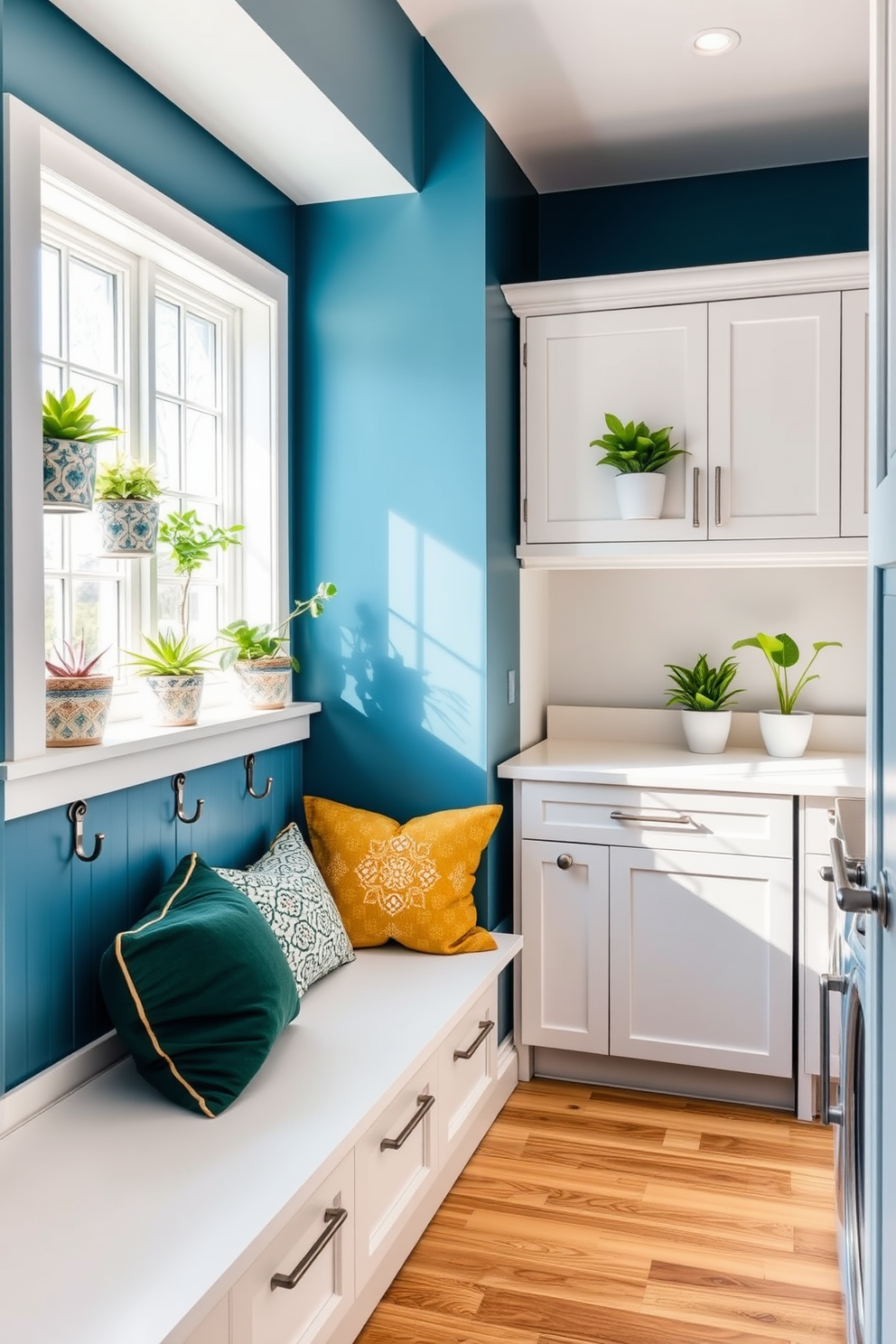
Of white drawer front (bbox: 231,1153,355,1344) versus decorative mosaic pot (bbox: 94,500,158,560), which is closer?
white drawer front (bbox: 231,1153,355,1344)

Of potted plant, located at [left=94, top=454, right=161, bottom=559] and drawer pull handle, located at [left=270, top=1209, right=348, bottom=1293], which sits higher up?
potted plant, located at [left=94, top=454, right=161, bottom=559]

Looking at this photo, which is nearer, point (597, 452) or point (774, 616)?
point (597, 452)

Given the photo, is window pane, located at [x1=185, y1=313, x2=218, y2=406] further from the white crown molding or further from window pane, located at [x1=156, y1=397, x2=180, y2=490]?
the white crown molding

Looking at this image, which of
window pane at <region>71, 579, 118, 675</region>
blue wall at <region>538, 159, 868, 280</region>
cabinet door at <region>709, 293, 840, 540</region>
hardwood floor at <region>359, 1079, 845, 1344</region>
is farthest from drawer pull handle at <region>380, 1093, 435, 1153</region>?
blue wall at <region>538, 159, 868, 280</region>

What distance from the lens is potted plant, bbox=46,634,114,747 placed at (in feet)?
6.27

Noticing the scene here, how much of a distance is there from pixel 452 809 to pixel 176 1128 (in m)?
1.23

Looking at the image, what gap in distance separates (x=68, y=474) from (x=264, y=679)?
860mm

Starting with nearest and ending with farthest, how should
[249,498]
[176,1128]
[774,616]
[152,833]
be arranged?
[176,1128] < [152,833] < [249,498] < [774,616]

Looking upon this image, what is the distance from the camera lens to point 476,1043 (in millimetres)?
2531

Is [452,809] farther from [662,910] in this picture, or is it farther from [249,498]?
[249,498]

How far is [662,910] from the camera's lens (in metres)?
2.80

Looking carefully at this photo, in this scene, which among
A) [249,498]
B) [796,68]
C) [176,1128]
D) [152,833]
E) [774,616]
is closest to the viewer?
[176,1128]

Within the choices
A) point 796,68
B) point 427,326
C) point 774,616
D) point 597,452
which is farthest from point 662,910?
point 796,68

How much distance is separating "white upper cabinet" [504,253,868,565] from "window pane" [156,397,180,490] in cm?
100
